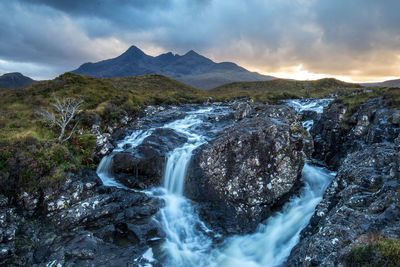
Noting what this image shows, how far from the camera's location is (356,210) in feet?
28.1

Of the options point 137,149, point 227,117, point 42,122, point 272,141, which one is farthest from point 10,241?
point 227,117

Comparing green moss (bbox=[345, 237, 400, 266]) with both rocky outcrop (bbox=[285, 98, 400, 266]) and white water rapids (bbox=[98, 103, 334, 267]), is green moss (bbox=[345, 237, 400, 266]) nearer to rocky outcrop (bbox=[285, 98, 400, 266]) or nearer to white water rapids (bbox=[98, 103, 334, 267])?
rocky outcrop (bbox=[285, 98, 400, 266])

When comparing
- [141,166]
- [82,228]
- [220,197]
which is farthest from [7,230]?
[220,197]

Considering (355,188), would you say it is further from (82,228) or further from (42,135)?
(42,135)

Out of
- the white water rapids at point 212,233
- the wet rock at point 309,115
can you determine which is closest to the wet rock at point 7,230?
the white water rapids at point 212,233

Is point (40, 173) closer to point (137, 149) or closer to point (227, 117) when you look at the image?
point (137, 149)

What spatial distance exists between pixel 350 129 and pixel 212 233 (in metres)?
17.7

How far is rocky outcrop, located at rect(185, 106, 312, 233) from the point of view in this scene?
14.6 meters

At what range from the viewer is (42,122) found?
2244cm

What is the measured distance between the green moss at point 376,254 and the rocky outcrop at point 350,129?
15096mm

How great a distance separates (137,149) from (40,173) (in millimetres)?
7419

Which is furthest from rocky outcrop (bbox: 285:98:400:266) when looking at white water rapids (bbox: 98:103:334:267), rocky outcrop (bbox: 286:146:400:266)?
white water rapids (bbox: 98:103:334:267)

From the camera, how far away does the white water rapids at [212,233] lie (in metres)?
12.4

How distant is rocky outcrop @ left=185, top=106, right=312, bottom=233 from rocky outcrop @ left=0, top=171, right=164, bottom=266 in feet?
13.1
